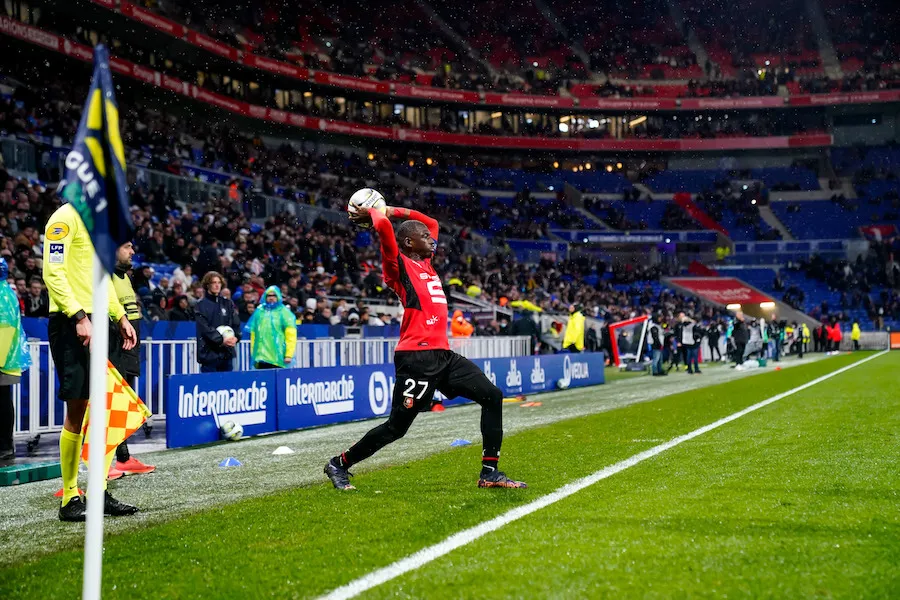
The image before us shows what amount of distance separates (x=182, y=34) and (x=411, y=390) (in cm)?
3517

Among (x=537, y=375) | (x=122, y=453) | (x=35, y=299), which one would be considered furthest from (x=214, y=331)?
(x=537, y=375)

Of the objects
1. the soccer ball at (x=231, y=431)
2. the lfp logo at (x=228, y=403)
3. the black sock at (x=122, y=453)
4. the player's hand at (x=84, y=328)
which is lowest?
the soccer ball at (x=231, y=431)

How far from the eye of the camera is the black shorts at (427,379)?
20.7 ft

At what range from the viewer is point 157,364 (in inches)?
472

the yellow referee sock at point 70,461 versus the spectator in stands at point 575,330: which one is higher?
the spectator in stands at point 575,330

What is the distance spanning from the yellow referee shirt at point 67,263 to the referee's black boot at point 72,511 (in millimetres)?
1178

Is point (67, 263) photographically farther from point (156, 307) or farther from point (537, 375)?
point (537, 375)

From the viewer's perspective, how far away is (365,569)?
13.5ft

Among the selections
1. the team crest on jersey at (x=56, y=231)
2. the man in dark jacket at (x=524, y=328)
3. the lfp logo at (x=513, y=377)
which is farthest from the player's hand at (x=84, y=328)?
the man in dark jacket at (x=524, y=328)

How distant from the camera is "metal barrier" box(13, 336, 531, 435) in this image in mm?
Answer: 10492

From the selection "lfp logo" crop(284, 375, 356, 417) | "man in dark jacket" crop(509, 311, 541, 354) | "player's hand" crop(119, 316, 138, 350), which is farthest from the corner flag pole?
"man in dark jacket" crop(509, 311, 541, 354)

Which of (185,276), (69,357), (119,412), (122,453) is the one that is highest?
(185,276)

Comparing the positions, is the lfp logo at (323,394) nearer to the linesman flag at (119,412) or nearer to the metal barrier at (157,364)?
the metal barrier at (157,364)

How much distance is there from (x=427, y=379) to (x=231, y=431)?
5.44 meters
